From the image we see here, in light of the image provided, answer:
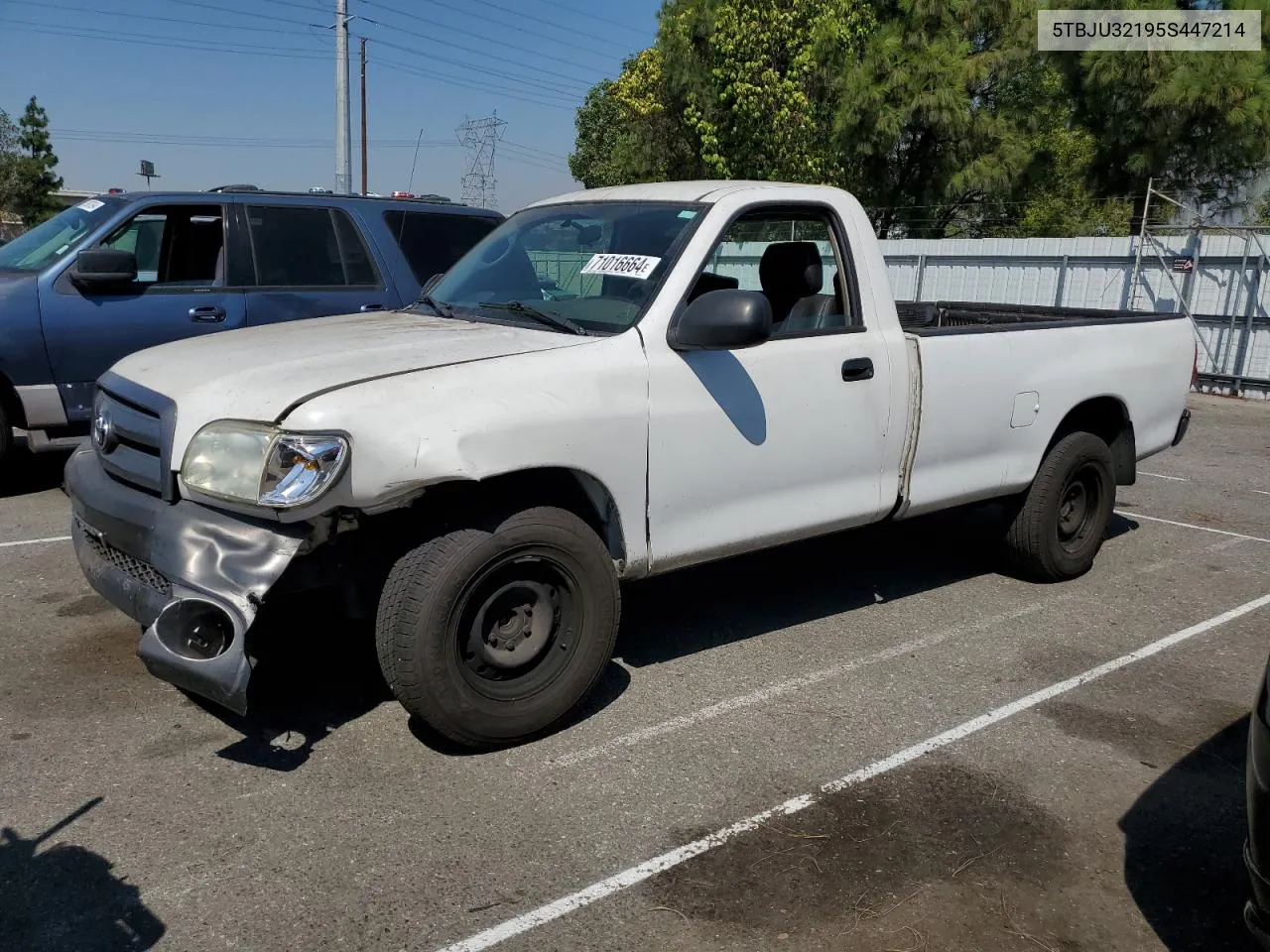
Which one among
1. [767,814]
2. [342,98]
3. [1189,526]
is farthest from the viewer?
[342,98]

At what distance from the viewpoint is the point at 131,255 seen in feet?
22.6

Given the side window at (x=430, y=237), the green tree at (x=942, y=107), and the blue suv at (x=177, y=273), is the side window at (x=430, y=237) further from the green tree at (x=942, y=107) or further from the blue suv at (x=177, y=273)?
the green tree at (x=942, y=107)

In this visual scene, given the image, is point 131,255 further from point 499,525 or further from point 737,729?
point 737,729

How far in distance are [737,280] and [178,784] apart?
3.10m

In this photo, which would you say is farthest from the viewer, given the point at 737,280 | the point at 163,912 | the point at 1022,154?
the point at 1022,154

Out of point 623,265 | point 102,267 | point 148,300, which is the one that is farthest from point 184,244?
point 623,265

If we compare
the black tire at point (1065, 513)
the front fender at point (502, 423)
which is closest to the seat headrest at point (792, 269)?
the front fender at point (502, 423)

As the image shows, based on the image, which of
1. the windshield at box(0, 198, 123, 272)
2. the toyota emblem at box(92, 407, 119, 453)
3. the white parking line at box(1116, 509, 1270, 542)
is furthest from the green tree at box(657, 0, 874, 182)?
the toyota emblem at box(92, 407, 119, 453)

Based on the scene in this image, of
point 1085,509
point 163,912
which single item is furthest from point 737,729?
point 1085,509

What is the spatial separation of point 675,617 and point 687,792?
1733mm

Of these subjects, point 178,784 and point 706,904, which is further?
point 178,784

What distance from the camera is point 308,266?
24.8 ft

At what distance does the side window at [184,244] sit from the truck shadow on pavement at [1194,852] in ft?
20.9

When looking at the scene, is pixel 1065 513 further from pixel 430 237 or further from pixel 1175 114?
pixel 1175 114
